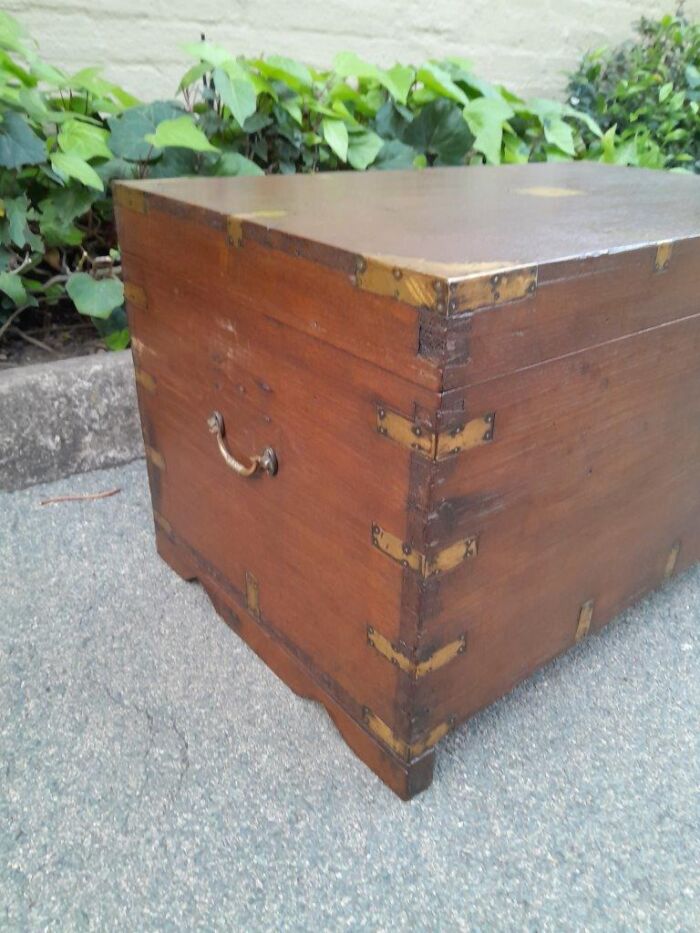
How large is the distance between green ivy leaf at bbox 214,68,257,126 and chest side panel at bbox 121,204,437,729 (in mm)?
581

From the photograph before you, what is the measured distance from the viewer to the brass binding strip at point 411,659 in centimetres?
77

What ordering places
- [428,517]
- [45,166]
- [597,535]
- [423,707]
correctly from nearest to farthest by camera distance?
[428,517] → [423,707] → [597,535] → [45,166]

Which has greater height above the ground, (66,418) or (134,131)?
(134,131)

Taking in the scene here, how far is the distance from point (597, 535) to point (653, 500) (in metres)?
0.12

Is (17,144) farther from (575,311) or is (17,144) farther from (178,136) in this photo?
(575,311)

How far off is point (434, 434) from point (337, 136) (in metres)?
1.18

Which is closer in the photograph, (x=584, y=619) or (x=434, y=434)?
(x=434, y=434)

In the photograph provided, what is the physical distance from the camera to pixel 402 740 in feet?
2.65

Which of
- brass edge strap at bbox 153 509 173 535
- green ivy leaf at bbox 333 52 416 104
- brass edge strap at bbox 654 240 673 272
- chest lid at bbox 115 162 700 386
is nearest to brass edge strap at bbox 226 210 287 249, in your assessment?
chest lid at bbox 115 162 700 386

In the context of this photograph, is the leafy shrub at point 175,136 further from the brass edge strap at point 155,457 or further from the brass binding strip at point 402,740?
the brass binding strip at point 402,740

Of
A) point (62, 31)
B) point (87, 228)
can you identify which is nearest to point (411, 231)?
point (87, 228)

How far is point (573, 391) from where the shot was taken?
2.49 feet

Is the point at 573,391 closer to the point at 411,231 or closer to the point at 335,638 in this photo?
the point at 411,231

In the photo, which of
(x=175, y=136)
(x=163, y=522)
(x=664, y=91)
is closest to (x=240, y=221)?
(x=163, y=522)
